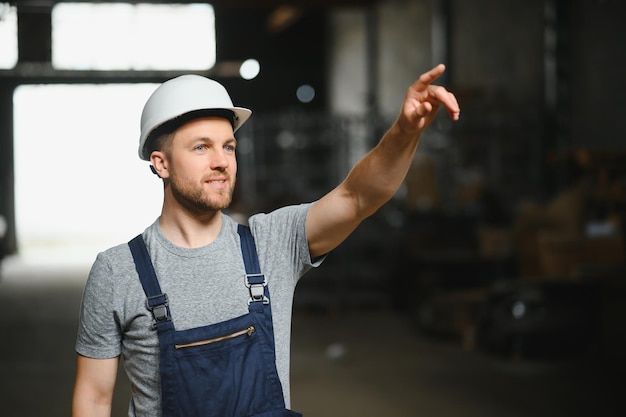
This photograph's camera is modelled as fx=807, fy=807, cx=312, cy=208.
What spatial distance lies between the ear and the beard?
0.05m

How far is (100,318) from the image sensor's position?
183cm

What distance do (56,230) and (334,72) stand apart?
721 cm

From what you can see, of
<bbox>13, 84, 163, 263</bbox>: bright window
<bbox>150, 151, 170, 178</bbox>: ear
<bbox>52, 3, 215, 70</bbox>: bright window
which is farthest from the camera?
<bbox>13, 84, 163, 263</bbox>: bright window

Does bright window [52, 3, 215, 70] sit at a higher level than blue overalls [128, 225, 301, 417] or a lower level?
higher

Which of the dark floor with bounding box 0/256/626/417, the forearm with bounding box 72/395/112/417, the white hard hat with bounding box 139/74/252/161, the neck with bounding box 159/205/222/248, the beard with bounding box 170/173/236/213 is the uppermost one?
the white hard hat with bounding box 139/74/252/161

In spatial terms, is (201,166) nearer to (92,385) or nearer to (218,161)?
(218,161)

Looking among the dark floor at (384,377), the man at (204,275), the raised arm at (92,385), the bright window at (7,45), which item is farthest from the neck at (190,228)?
the bright window at (7,45)

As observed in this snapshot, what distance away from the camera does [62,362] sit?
6.92 m

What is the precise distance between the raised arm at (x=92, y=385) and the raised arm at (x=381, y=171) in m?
0.56

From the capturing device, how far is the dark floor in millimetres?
5332

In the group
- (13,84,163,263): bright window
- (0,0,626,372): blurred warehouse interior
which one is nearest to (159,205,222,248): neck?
(0,0,626,372): blurred warehouse interior

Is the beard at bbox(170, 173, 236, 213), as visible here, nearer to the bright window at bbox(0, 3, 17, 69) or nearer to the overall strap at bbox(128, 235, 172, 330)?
the overall strap at bbox(128, 235, 172, 330)

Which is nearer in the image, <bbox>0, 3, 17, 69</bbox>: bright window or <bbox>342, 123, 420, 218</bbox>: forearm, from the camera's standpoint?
<bbox>342, 123, 420, 218</bbox>: forearm

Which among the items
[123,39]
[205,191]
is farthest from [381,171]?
[123,39]
